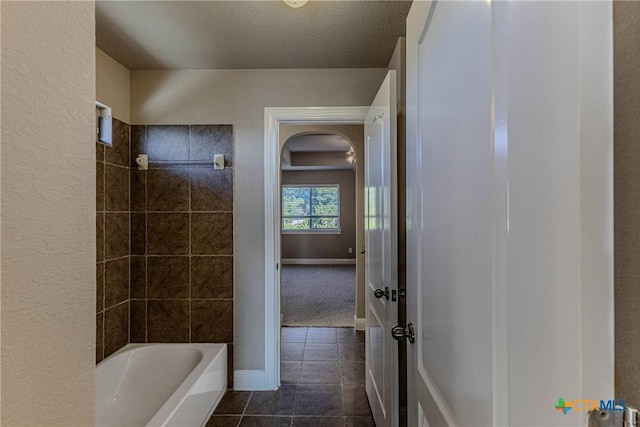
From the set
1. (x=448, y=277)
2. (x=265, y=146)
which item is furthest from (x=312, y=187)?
(x=448, y=277)

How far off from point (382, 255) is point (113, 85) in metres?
2.20

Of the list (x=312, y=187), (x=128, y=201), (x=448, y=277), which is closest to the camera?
(x=448, y=277)

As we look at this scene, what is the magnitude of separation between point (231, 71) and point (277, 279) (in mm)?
1626

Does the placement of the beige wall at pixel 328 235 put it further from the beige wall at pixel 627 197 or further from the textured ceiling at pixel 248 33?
the beige wall at pixel 627 197

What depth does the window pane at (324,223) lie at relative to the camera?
8875 millimetres

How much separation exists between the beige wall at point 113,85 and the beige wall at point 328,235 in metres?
6.12

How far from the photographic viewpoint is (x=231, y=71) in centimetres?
256

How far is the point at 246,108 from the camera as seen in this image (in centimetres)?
256

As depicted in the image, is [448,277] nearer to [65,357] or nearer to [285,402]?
[65,357]

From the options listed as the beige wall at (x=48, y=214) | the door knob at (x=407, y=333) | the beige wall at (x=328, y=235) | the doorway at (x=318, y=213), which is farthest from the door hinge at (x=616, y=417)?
the beige wall at (x=328, y=235)

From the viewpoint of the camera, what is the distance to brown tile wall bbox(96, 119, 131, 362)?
221cm

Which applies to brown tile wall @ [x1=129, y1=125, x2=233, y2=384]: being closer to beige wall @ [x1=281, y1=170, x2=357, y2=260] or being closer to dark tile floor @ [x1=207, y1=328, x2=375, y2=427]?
dark tile floor @ [x1=207, y1=328, x2=375, y2=427]

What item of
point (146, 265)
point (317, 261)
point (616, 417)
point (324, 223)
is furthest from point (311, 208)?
point (616, 417)

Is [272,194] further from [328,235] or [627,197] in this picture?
[328,235]
